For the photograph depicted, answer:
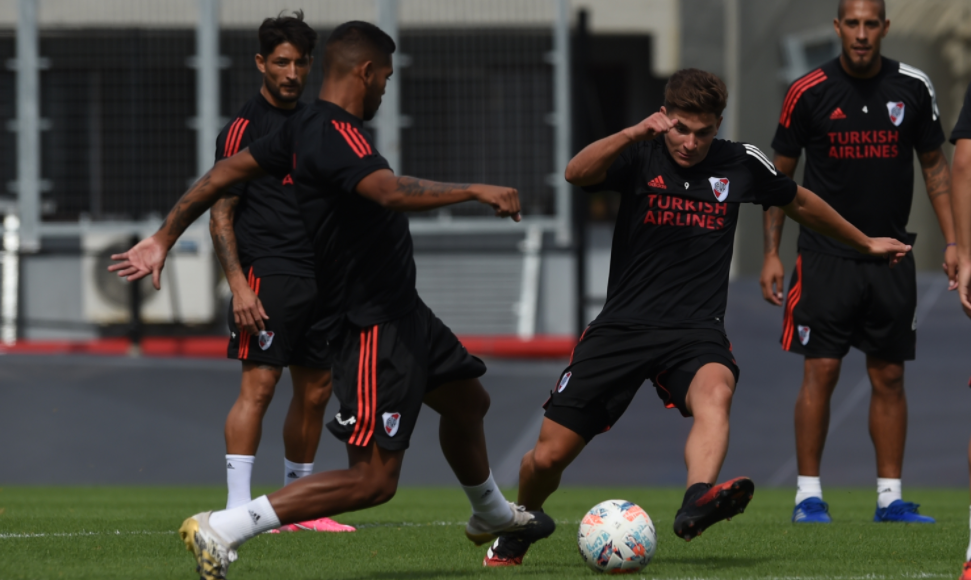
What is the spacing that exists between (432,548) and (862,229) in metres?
2.76

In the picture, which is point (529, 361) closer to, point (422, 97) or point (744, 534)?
point (422, 97)

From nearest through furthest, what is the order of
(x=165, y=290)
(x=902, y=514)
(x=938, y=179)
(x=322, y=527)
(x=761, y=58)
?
(x=322, y=527) → (x=902, y=514) → (x=938, y=179) → (x=165, y=290) → (x=761, y=58)

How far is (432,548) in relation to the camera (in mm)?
5301

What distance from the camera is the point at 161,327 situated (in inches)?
518

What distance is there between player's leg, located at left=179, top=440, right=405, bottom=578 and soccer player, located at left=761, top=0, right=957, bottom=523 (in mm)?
2844

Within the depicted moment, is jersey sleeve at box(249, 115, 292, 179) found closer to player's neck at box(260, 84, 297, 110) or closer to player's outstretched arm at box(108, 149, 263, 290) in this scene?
player's outstretched arm at box(108, 149, 263, 290)

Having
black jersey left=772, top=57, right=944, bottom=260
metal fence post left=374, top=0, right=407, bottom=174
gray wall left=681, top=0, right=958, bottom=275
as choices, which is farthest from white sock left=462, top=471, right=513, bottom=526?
metal fence post left=374, top=0, right=407, bottom=174

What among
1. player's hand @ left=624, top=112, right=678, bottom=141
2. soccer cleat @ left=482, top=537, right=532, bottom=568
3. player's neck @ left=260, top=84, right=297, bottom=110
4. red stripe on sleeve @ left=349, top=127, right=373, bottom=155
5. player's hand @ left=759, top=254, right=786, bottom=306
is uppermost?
player's neck @ left=260, top=84, right=297, bottom=110

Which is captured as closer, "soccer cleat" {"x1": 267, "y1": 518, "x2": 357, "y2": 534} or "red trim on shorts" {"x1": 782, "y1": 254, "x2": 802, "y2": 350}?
"soccer cleat" {"x1": 267, "y1": 518, "x2": 357, "y2": 534}

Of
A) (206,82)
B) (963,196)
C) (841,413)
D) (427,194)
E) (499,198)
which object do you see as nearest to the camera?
(499,198)

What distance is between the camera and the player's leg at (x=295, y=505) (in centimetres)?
400

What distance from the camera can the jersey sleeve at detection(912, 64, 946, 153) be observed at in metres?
6.48

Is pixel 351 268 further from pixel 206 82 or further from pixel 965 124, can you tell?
pixel 206 82

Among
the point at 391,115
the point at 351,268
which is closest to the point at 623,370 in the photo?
the point at 351,268
